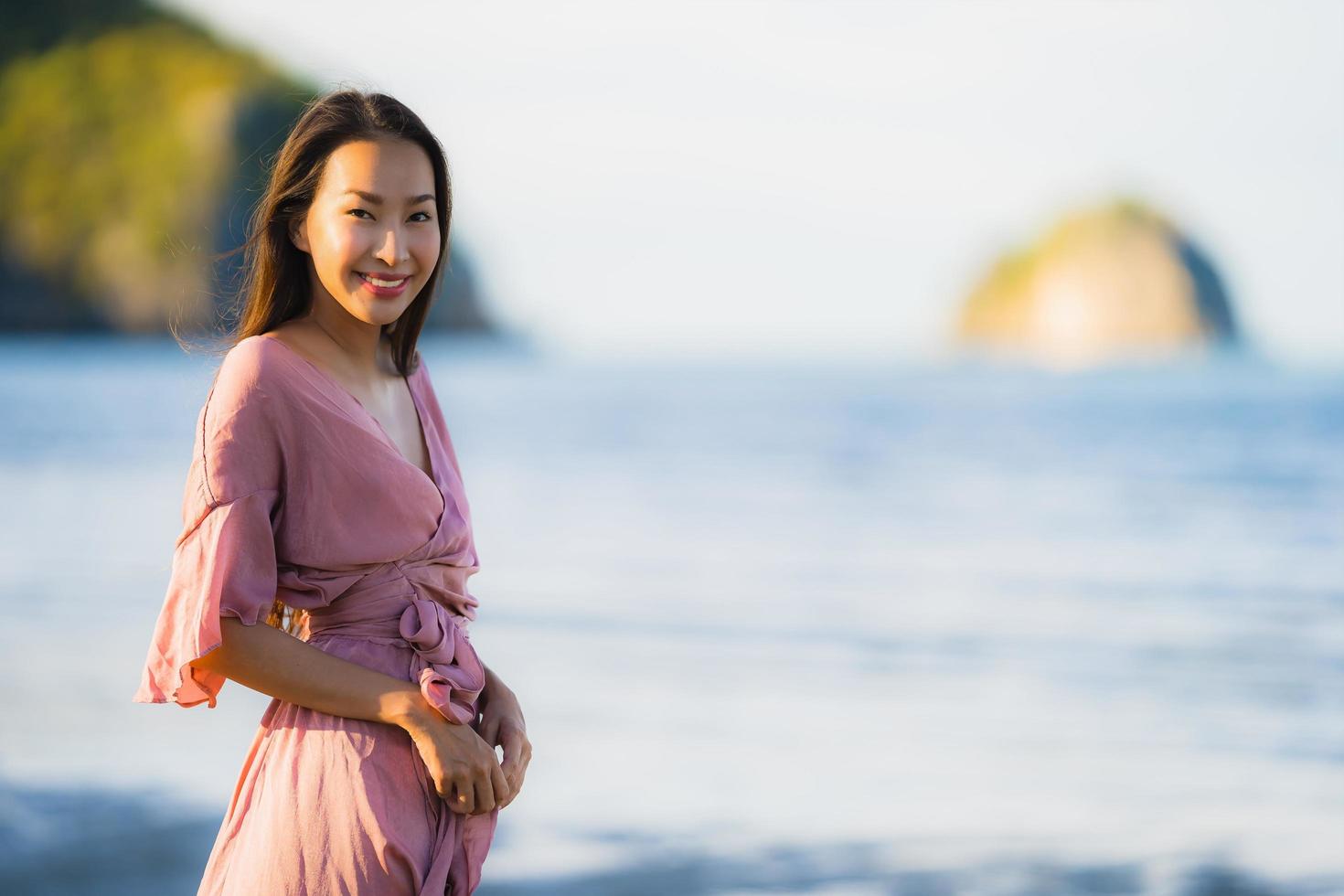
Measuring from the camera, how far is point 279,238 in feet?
7.14

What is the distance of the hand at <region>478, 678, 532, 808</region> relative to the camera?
2123mm

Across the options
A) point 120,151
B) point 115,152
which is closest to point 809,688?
point 120,151

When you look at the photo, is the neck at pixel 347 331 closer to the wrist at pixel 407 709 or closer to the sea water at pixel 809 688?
the sea water at pixel 809 688

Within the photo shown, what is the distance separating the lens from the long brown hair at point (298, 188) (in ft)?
6.93

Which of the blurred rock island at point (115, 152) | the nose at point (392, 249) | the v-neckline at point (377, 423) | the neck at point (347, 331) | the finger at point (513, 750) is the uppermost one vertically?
the blurred rock island at point (115, 152)

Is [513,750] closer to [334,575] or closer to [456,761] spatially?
[456,761]

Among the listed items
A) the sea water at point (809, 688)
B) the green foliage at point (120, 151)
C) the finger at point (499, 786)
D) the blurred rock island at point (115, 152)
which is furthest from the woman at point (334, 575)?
the green foliage at point (120, 151)

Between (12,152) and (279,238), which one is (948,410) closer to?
(279,238)

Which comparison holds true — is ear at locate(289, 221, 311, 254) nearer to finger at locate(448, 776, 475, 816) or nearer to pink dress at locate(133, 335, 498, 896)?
pink dress at locate(133, 335, 498, 896)

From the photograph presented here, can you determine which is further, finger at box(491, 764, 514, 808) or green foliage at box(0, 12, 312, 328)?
green foliage at box(0, 12, 312, 328)

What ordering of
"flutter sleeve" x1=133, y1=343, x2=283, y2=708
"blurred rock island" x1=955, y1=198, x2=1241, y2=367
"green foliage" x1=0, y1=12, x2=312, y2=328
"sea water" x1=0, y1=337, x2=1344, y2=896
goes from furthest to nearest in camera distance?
"blurred rock island" x1=955, y1=198, x2=1241, y2=367
"green foliage" x1=0, y1=12, x2=312, y2=328
"sea water" x1=0, y1=337, x2=1344, y2=896
"flutter sleeve" x1=133, y1=343, x2=283, y2=708

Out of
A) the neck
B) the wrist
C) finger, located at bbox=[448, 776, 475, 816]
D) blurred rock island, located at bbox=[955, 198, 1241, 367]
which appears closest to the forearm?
the wrist

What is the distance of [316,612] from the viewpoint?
2082mm

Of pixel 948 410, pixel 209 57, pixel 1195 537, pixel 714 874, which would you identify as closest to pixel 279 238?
pixel 714 874
